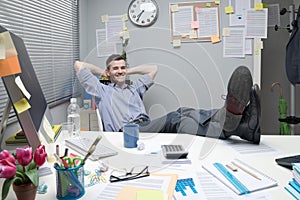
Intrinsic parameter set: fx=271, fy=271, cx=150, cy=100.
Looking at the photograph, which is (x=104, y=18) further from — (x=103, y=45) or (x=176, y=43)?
(x=176, y=43)

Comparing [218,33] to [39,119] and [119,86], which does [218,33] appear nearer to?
[119,86]

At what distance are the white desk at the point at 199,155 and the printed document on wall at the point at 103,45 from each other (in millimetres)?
1766

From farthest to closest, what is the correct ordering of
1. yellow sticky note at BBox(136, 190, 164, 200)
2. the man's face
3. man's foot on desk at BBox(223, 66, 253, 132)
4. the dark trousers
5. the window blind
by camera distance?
the man's face < the window blind < the dark trousers < man's foot on desk at BBox(223, 66, 253, 132) < yellow sticky note at BBox(136, 190, 164, 200)

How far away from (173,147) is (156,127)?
72 cm

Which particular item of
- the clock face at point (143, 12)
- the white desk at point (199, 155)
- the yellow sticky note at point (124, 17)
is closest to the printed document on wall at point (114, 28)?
the yellow sticky note at point (124, 17)

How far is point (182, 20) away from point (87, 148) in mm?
2241

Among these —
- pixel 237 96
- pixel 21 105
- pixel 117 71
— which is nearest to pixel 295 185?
pixel 237 96

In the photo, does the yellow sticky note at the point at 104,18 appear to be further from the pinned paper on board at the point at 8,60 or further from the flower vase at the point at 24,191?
the flower vase at the point at 24,191

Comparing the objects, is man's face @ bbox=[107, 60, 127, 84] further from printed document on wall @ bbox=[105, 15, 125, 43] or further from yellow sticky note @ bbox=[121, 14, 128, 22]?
yellow sticky note @ bbox=[121, 14, 128, 22]

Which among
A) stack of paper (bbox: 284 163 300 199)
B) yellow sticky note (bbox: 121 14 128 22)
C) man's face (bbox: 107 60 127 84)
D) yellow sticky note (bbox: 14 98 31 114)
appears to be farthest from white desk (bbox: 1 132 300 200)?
yellow sticky note (bbox: 121 14 128 22)

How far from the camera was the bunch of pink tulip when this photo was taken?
28.9 inches

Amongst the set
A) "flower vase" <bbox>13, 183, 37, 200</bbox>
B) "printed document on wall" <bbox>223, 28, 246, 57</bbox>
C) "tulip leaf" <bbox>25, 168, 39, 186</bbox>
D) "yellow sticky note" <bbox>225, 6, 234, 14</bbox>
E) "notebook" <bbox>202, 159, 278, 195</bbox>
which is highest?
"yellow sticky note" <bbox>225, 6, 234, 14</bbox>

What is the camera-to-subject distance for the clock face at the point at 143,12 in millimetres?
3145

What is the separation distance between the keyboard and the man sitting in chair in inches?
22.1
